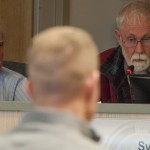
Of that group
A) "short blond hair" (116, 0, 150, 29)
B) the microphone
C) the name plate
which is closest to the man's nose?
"short blond hair" (116, 0, 150, 29)

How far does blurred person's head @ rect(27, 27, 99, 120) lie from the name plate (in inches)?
53.0

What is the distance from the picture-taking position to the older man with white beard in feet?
10.4

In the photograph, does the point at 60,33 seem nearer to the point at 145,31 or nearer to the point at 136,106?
the point at 136,106

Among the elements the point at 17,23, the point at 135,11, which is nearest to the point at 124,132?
the point at 135,11

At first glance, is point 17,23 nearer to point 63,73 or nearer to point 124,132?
point 124,132

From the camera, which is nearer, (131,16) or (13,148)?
(13,148)

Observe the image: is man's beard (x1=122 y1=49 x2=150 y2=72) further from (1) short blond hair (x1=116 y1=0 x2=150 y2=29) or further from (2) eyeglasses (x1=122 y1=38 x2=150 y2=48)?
(1) short blond hair (x1=116 y1=0 x2=150 y2=29)

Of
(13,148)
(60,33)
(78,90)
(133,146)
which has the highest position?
(60,33)

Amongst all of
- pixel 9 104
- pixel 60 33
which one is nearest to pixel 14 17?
pixel 9 104

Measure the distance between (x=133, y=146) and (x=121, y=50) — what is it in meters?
0.83

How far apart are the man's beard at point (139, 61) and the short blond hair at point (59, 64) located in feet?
6.28

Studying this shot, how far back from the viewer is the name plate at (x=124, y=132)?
2.67 metres

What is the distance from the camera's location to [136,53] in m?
3.33

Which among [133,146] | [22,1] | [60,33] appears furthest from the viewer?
[22,1]
